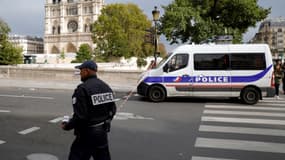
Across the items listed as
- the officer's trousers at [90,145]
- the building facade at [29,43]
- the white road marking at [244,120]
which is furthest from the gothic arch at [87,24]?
the officer's trousers at [90,145]

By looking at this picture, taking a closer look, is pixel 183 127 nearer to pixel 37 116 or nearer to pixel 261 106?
pixel 37 116

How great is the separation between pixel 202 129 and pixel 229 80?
5.20 m

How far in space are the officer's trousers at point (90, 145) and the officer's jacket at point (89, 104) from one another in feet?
0.29

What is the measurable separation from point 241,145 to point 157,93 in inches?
261

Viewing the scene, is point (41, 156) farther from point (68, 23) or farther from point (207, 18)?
point (68, 23)

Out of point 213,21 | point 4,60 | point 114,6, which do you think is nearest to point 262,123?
point 213,21

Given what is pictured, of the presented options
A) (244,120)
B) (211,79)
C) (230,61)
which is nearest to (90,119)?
(244,120)

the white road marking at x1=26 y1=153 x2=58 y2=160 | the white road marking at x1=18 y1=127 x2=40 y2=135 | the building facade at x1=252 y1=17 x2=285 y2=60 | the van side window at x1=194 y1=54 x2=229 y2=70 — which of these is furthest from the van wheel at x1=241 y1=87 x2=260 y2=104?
the building facade at x1=252 y1=17 x2=285 y2=60

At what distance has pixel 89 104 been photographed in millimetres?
3441

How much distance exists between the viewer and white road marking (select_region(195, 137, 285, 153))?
5.90m

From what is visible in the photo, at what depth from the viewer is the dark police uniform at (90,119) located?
342 centimetres

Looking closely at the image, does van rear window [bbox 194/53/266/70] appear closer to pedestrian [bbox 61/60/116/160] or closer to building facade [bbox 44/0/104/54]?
pedestrian [bbox 61/60/116/160]

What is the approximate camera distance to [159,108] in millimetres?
10875

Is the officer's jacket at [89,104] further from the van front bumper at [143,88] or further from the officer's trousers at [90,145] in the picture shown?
the van front bumper at [143,88]
